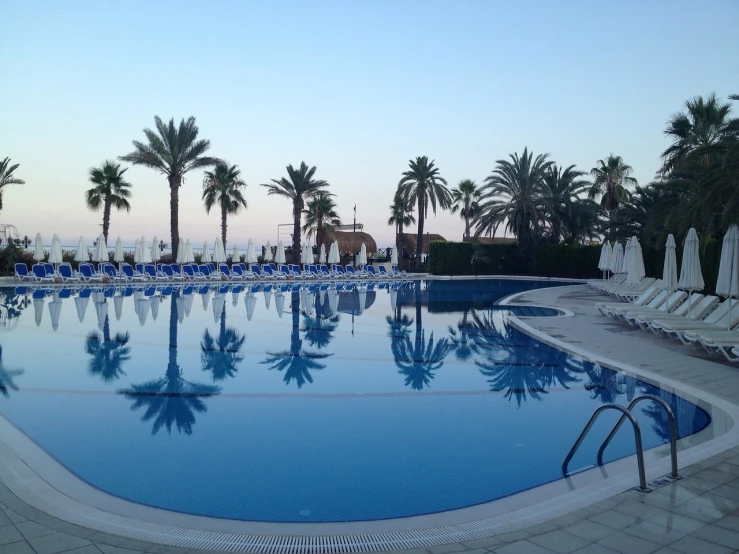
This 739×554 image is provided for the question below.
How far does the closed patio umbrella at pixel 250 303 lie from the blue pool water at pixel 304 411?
1.84m

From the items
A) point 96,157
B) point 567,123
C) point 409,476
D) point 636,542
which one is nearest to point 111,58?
point 96,157

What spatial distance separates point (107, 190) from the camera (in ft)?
108

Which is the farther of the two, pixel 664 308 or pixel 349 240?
pixel 349 240

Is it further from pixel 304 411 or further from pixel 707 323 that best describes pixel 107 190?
pixel 707 323

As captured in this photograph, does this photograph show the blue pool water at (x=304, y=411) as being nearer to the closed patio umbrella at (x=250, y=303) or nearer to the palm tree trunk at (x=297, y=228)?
the closed patio umbrella at (x=250, y=303)

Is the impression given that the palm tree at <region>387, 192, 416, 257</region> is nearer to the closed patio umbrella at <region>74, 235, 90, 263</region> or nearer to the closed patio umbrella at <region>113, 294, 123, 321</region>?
the closed patio umbrella at <region>74, 235, 90, 263</region>

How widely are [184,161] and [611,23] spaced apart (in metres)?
21.5

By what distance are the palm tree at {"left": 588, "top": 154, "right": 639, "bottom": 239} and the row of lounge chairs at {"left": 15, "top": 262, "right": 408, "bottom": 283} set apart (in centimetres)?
1391

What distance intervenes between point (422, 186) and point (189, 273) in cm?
1576

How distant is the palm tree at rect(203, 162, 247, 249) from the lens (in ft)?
122

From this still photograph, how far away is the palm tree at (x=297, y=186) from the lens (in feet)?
118

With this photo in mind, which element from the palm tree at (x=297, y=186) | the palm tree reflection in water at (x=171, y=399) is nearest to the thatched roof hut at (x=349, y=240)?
the palm tree at (x=297, y=186)

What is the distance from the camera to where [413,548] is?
354cm

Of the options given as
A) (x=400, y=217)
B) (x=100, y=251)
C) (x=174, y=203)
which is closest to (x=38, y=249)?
(x=100, y=251)
